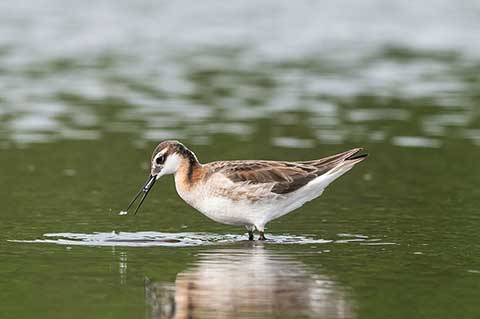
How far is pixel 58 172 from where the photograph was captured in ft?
70.0

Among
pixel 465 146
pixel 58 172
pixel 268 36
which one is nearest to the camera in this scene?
pixel 58 172

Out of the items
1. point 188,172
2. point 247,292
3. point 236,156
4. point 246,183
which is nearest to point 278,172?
point 246,183

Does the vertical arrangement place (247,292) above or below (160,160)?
below

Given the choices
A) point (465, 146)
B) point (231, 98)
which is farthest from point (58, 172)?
point (231, 98)

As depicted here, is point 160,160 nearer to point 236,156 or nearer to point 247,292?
point 247,292

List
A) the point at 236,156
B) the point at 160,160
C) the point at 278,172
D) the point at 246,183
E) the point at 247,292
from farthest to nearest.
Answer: the point at 236,156 < the point at 160,160 < the point at 278,172 < the point at 246,183 < the point at 247,292

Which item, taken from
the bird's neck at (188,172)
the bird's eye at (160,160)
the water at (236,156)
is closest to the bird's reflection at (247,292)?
the water at (236,156)

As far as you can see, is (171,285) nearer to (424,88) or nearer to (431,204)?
(431,204)

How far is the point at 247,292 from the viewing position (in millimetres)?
12844

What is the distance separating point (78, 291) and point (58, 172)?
861cm

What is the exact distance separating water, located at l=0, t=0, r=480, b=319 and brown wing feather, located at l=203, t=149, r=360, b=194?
0.73 metres

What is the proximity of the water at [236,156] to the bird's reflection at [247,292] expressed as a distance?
3 centimetres

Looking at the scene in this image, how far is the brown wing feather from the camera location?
16156 millimetres

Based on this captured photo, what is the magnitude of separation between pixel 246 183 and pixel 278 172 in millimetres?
481
